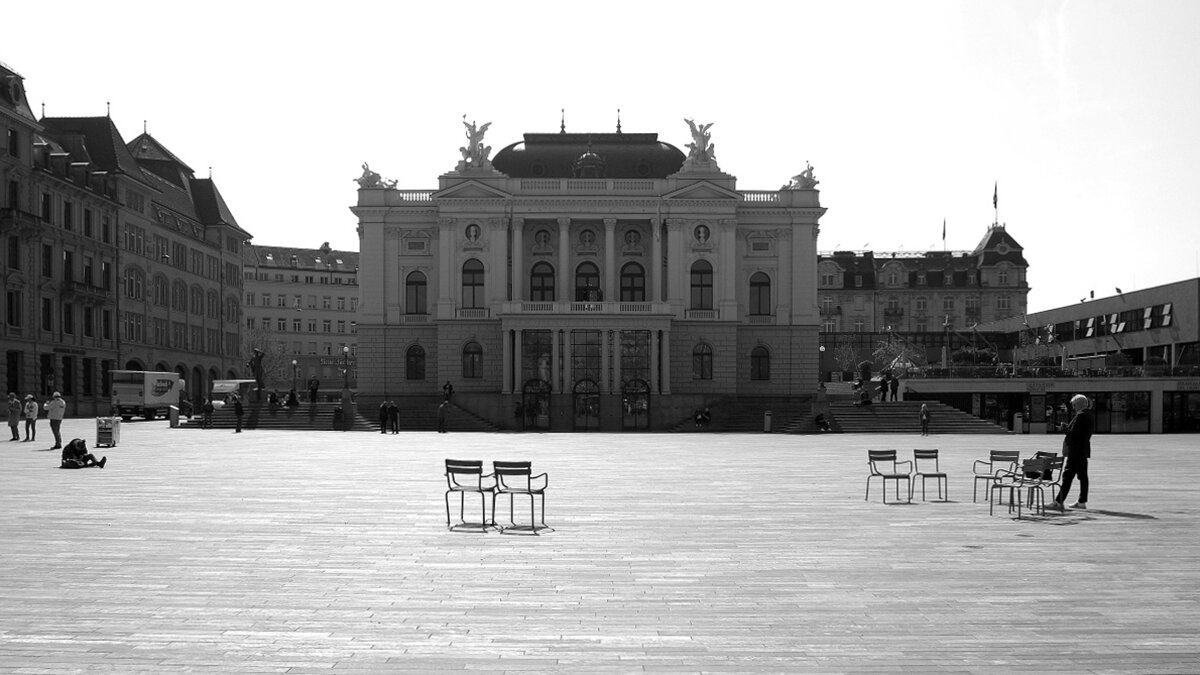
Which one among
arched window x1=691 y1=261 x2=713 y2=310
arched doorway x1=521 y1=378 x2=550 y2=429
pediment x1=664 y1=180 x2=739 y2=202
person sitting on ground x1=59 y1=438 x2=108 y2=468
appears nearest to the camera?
person sitting on ground x1=59 y1=438 x2=108 y2=468

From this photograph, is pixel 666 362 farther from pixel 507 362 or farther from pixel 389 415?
pixel 389 415

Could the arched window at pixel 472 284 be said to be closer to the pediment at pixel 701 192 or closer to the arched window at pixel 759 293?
the pediment at pixel 701 192

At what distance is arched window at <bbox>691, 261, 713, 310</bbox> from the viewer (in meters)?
80.6

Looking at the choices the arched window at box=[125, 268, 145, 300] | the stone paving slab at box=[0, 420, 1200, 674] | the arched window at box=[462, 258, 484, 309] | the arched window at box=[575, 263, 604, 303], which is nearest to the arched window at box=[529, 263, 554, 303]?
the arched window at box=[575, 263, 604, 303]

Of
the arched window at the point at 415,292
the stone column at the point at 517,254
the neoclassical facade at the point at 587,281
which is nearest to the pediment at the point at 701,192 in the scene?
the neoclassical facade at the point at 587,281

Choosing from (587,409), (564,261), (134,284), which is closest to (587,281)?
(564,261)

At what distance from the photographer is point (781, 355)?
8188cm

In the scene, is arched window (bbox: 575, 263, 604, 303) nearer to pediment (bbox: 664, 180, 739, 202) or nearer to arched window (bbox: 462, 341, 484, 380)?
pediment (bbox: 664, 180, 739, 202)

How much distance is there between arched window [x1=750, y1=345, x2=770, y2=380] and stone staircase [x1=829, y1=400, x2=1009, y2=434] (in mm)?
13112

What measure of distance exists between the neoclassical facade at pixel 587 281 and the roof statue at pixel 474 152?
9cm

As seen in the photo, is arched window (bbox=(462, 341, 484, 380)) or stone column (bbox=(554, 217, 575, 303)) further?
stone column (bbox=(554, 217, 575, 303))

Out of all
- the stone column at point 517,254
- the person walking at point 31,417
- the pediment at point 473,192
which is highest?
the pediment at point 473,192

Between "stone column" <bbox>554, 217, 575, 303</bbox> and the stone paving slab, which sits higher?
"stone column" <bbox>554, 217, 575, 303</bbox>

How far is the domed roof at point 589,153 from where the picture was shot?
3302 inches
